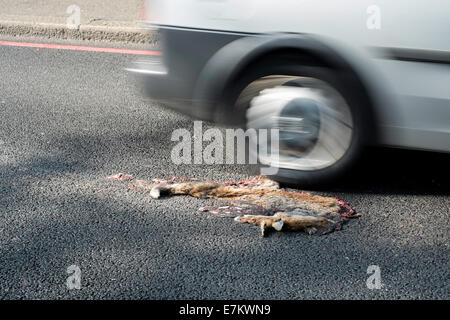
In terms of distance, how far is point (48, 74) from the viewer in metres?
6.13

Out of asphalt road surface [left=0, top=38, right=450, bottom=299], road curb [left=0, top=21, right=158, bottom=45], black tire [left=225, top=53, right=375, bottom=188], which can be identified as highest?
road curb [left=0, top=21, right=158, bottom=45]

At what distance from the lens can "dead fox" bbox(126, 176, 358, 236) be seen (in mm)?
3498

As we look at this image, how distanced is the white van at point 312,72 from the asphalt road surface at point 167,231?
0.36m

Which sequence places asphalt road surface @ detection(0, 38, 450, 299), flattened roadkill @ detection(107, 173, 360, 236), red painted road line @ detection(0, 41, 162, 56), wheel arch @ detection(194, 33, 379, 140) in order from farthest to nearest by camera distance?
red painted road line @ detection(0, 41, 162, 56)
wheel arch @ detection(194, 33, 379, 140)
flattened roadkill @ detection(107, 173, 360, 236)
asphalt road surface @ detection(0, 38, 450, 299)

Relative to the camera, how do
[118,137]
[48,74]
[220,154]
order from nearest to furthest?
[220,154] < [118,137] < [48,74]

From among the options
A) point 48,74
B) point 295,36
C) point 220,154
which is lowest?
point 220,154

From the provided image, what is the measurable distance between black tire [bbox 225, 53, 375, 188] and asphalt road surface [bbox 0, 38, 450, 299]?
0.52 feet

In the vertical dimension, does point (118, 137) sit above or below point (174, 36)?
below

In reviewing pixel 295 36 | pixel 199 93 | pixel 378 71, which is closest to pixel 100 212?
pixel 199 93

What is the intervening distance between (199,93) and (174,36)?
0.37 m

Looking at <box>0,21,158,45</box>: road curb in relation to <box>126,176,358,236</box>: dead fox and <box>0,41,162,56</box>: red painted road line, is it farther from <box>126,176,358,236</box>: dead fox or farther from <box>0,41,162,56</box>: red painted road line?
<box>126,176,358,236</box>: dead fox

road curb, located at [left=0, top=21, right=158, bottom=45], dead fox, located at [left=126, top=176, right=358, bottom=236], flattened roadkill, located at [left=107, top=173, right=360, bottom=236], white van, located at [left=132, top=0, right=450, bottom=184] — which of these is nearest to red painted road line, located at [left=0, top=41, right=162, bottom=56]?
road curb, located at [left=0, top=21, right=158, bottom=45]

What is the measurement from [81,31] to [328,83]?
4.38 metres
